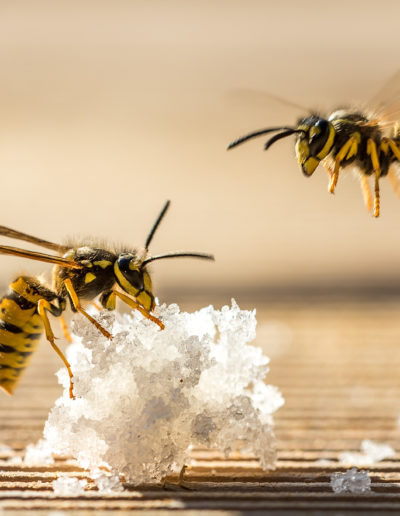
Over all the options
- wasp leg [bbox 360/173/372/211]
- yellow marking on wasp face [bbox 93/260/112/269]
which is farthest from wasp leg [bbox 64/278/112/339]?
wasp leg [bbox 360/173/372/211]

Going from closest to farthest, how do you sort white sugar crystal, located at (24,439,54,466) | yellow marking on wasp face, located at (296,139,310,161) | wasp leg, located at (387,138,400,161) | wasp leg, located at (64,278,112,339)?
wasp leg, located at (64,278,112,339)
white sugar crystal, located at (24,439,54,466)
yellow marking on wasp face, located at (296,139,310,161)
wasp leg, located at (387,138,400,161)

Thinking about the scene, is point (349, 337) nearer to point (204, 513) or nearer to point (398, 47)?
point (204, 513)

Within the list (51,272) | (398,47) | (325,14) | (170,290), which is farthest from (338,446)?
(325,14)

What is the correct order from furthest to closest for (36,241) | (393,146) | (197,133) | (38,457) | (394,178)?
(197,133) → (394,178) → (393,146) → (36,241) → (38,457)

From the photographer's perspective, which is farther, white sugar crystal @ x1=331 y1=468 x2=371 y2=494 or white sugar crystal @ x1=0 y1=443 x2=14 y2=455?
white sugar crystal @ x1=0 y1=443 x2=14 y2=455

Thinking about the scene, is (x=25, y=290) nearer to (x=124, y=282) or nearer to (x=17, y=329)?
(x=17, y=329)

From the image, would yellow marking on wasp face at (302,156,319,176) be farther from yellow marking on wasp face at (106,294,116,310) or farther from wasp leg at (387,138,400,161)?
yellow marking on wasp face at (106,294,116,310)

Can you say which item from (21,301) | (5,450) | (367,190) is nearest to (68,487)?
(5,450)
